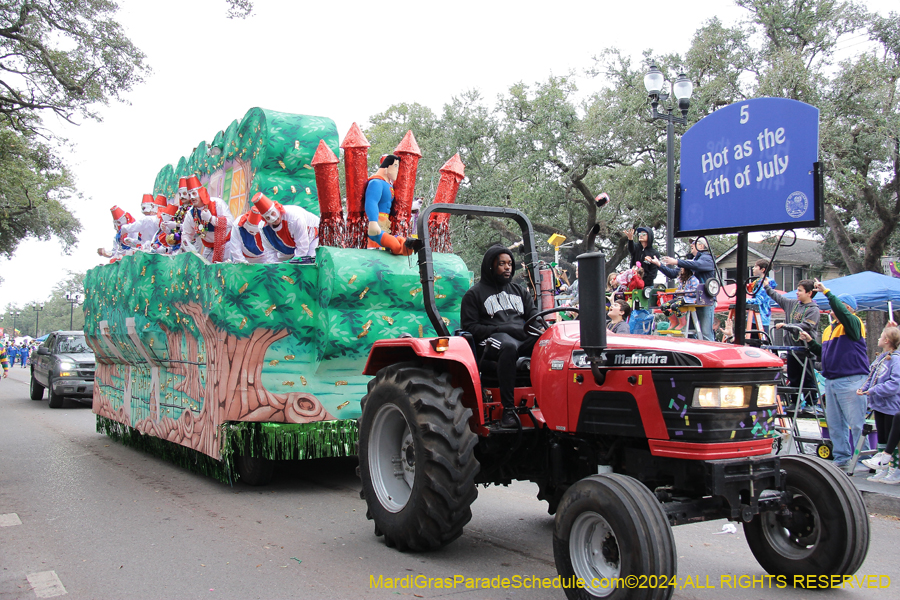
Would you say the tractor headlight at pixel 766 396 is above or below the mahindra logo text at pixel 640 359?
below

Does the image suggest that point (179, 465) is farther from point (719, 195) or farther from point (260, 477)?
point (719, 195)

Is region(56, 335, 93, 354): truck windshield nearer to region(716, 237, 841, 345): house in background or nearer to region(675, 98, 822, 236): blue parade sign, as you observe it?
region(675, 98, 822, 236): blue parade sign

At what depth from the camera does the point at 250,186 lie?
28.3ft

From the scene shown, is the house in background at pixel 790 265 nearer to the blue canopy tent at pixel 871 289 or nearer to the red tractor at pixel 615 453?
the blue canopy tent at pixel 871 289

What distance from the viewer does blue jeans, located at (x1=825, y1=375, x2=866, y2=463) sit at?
24.4 feet

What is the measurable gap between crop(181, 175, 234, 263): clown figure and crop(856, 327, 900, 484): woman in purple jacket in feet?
23.2

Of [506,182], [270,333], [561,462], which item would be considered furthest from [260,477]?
[506,182]

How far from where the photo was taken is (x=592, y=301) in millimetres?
3586

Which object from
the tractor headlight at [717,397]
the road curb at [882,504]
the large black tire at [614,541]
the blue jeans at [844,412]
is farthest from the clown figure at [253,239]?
the road curb at [882,504]

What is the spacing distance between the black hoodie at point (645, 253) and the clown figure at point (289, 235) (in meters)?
4.29

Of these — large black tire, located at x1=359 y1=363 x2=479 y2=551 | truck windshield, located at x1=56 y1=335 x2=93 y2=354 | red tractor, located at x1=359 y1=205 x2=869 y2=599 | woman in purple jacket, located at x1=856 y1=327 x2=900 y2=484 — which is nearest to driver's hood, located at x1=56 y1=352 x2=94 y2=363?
truck windshield, located at x1=56 y1=335 x2=93 y2=354

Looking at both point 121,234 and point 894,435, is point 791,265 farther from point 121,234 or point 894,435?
point 121,234

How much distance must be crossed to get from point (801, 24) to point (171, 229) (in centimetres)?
2086

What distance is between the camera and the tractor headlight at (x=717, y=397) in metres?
3.59
